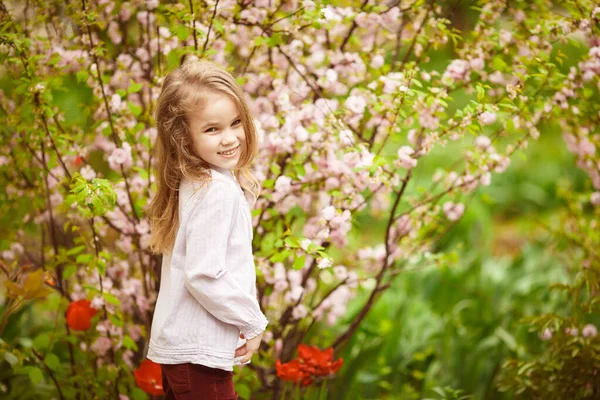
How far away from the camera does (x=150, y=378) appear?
2.21m

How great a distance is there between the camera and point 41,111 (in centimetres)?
216

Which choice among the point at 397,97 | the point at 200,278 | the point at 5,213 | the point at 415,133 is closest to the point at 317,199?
the point at 415,133

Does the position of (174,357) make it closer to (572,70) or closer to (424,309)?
(572,70)

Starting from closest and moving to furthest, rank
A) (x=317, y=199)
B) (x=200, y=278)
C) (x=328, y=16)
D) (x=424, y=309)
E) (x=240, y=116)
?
(x=200, y=278) → (x=240, y=116) → (x=328, y=16) → (x=317, y=199) → (x=424, y=309)

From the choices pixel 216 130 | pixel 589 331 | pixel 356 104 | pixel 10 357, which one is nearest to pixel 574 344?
pixel 589 331

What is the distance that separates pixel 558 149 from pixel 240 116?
5.36 meters

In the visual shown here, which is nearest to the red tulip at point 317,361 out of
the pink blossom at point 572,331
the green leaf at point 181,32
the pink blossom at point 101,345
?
the pink blossom at point 101,345

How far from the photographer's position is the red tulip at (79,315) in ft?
7.41

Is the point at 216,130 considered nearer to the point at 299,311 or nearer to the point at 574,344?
the point at 299,311

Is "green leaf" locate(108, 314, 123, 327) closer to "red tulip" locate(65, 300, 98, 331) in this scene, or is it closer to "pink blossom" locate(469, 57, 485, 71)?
"red tulip" locate(65, 300, 98, 331)

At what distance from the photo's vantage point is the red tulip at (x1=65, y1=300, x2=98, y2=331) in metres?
2.26

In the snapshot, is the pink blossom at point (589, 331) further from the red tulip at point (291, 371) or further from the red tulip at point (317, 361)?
the red tulip at point (291, 371)

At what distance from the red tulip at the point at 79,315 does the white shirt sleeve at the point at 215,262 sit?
71 cm

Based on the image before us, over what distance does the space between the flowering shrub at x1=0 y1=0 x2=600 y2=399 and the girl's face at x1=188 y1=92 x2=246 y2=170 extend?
0.37 metres
